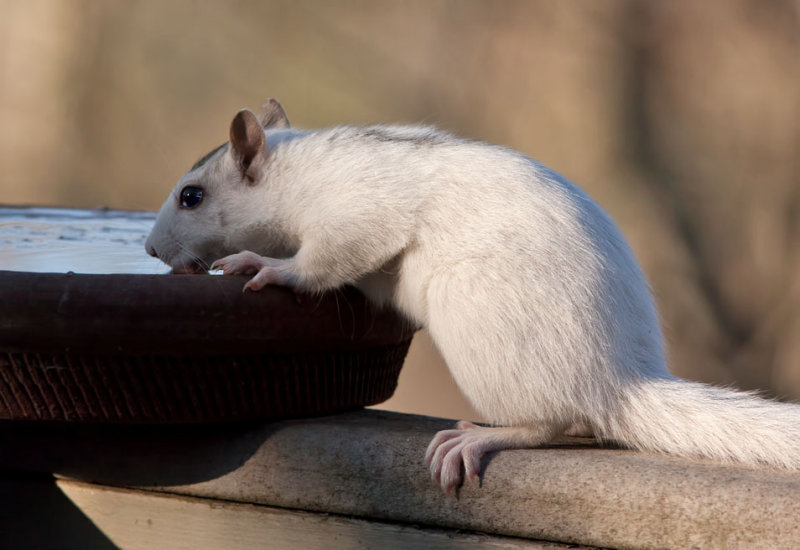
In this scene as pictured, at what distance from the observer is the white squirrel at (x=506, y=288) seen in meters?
1.26

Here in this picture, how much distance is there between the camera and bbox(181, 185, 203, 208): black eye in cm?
161

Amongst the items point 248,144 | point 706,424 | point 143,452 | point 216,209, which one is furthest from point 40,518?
point 706,424

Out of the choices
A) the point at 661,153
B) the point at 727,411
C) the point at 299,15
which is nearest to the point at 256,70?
the point at 299,15

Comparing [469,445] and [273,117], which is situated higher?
[273,117]

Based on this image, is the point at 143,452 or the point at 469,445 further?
the point at 143,452

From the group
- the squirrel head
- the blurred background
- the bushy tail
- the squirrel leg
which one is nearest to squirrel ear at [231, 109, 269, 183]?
the squirrel head

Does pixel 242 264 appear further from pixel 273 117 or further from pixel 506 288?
pixel 273 117

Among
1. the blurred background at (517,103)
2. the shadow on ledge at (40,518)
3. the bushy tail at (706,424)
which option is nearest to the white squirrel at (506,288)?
the bushy tail at (706,424)

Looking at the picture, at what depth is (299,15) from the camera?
14.2ft

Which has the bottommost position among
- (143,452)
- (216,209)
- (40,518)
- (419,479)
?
(40,518)

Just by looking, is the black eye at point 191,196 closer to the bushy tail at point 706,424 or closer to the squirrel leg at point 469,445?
the squirrel leg at point 469,445

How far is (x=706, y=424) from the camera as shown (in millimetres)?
1237

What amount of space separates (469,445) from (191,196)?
691mm

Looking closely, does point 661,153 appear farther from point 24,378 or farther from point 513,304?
point 24,378
